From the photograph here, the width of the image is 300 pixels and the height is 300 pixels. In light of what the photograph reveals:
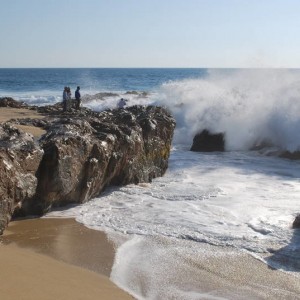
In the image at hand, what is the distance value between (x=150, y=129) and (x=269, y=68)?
18.1 metres

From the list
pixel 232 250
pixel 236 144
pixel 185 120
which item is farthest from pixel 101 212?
pixel 185 120

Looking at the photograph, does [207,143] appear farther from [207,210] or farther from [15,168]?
[15,168]

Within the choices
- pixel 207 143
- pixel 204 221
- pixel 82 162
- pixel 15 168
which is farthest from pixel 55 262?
pixel 207 143

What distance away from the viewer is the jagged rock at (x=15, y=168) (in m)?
5.54

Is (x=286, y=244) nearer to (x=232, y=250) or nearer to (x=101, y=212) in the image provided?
(x=232, y=250)

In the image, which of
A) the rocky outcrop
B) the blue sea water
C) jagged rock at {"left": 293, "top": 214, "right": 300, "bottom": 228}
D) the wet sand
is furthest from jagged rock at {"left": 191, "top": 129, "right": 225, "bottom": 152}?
the blue sea water

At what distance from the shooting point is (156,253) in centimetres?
541

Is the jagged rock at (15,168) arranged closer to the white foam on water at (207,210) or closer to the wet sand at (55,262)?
the wet sand at (55,262)

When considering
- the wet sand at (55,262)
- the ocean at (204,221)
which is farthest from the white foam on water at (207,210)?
the wet sand at (55,262)

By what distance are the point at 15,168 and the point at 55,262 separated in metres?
1.43

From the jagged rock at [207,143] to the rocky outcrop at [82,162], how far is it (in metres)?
4.00

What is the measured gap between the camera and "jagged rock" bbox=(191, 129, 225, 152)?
14.3 meters

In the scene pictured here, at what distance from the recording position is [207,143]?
1445cm

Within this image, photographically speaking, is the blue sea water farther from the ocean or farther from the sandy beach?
the sandy beach
